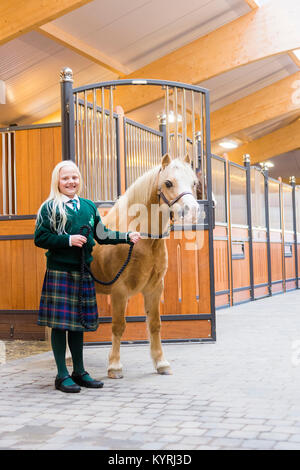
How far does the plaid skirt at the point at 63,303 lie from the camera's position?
279 centimetres

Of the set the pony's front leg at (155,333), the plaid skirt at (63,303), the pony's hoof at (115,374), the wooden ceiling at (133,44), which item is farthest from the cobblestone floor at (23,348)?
the wooden ceiling at (133,44)

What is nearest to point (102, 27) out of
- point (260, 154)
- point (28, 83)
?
point (28, 83)

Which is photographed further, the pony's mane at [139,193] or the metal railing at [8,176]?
the metal railing at [8,176]

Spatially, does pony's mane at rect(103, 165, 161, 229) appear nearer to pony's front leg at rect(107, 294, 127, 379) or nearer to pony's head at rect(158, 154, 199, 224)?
pony's head at rect(158, 154, 199, 224)

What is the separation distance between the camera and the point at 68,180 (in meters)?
2.87

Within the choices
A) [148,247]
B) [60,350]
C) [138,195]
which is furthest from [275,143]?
[60,350]

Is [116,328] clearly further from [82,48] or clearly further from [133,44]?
[133,44]

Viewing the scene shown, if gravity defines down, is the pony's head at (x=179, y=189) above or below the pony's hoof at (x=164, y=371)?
above

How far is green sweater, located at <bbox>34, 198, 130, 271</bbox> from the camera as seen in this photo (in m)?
2.76

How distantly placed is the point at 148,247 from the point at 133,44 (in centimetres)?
561

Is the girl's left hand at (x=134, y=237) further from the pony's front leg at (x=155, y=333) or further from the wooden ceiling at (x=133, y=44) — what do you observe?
the wooden ceiling at (x=133, y=44)

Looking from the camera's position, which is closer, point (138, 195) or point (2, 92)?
point (138, 195)

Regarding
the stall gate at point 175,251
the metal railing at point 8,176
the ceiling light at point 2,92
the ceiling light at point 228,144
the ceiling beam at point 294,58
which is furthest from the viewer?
the ceiling light at point 228,144

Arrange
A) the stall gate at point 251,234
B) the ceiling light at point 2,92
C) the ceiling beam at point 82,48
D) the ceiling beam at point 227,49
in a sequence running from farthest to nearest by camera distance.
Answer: the ceiling beam at point 227,49, the ceiling light at point 2,92, the stall gate at point 251,234, the ceiling beam at point 82,48
